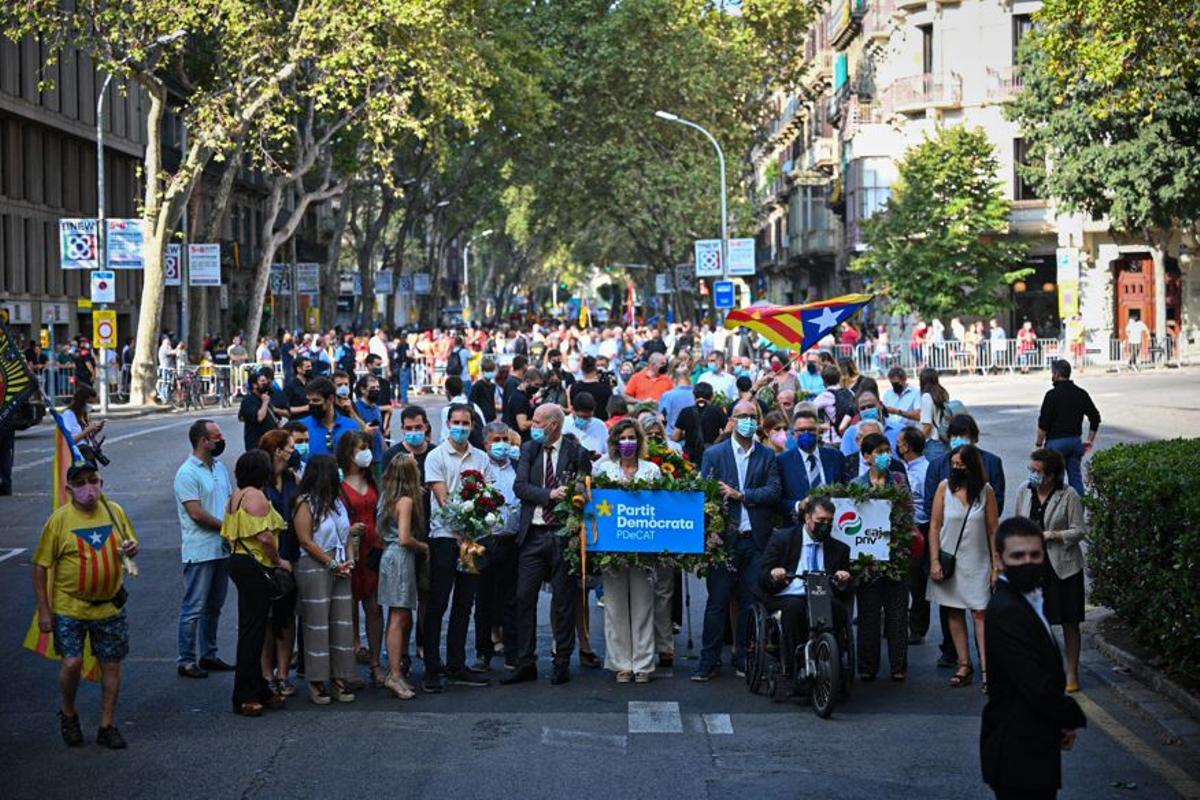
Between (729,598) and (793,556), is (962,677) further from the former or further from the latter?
(729,598)

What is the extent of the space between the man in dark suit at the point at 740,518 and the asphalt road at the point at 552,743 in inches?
12.9

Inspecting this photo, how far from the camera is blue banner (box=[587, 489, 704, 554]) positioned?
12.4 meters

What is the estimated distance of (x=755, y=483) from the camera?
1277 centimetres

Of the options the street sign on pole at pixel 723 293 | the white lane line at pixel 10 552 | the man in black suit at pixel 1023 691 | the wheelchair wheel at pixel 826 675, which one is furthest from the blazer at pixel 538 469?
the street sign on pole at pixel 723 293

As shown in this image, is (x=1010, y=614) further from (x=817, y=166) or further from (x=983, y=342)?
(x=817, y=166)

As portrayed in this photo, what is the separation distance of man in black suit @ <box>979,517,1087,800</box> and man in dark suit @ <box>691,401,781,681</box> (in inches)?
212

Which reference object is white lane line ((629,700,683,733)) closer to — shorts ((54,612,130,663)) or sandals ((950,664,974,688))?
sandals ((950,664,974,688))

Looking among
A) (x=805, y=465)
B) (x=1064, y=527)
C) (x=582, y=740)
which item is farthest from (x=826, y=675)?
(x=805, y=465)

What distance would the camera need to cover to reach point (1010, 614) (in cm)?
692

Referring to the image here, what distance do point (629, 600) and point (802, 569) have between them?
4.53 feet

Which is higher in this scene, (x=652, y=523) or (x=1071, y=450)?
(x=1071, y=450)

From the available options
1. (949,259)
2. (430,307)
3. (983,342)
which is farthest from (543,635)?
(430,307)

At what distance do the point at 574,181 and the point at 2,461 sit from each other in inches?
1799

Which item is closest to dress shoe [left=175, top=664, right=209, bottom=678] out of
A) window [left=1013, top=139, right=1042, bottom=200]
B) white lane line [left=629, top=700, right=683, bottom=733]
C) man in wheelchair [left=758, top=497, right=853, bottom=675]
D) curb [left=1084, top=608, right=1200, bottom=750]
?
white lane line [left=629, top=700, right=683, bottom=733]
